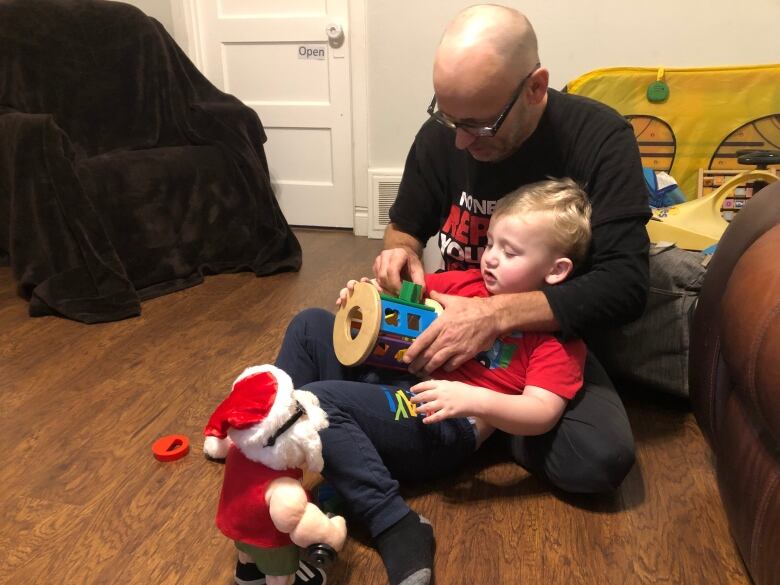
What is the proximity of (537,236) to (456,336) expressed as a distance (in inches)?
8.4

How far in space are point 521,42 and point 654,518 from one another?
812mm

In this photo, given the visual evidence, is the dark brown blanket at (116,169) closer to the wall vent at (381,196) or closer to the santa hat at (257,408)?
the wall vent at (381,196)

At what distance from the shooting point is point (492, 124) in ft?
3.29

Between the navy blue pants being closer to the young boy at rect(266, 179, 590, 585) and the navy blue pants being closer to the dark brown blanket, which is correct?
the young boy at rect(266, 179, 590, 585)

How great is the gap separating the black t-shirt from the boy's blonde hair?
0.04 m

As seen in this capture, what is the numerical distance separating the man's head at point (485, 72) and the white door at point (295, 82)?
1894 millimetres

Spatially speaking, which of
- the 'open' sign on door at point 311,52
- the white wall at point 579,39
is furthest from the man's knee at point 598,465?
the 'open' sign on door at point 311,52

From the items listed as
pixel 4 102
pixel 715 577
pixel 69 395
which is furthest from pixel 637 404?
pixel 4 102

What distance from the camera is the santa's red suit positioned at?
0.78m

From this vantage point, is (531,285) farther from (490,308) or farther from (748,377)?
(748,377)

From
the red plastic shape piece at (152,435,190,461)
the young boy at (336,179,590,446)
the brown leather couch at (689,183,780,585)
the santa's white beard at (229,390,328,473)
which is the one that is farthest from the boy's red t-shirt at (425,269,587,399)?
the red plastic shape piece at (152,435,190,461)

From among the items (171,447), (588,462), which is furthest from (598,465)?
(171,447)

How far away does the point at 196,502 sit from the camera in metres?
1.08

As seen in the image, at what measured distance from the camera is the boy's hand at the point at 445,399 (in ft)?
3.01
